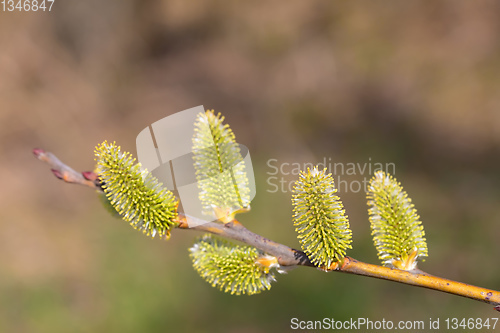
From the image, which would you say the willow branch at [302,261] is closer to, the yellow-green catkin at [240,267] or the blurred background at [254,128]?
the yellow-green catkin at [240,267]

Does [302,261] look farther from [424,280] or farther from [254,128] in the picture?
[254,128]

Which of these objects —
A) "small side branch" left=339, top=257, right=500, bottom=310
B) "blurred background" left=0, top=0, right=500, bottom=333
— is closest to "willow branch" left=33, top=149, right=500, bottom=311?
"small side branch" left=339, top=257, right=500, bottom=310

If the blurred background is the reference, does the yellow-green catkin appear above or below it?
below

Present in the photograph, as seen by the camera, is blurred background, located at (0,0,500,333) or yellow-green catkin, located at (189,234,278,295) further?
blurred background, located at (0,0,500,333)

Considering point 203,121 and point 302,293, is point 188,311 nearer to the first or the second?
point 302,293

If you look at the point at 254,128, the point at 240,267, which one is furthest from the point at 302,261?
the point at 254,128

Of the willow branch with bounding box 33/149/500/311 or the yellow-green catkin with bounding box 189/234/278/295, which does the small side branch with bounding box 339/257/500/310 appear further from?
the yellow-green catkin with bounding box 189/234/278/295
